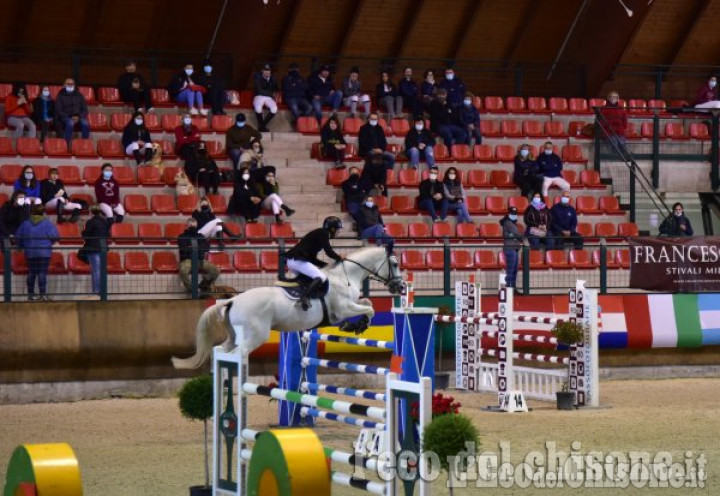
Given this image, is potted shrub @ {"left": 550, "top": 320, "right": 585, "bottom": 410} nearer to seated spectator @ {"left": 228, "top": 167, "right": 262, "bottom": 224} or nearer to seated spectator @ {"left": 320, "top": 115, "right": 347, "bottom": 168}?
seated spectator @ {"left": 228, "top": 167, "right": 262, "bottom": 224}

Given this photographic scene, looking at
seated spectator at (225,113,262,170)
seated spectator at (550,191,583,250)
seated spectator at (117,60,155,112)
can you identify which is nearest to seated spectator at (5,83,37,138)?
seated spectator at (117,60,155,112)

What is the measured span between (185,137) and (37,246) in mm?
6749

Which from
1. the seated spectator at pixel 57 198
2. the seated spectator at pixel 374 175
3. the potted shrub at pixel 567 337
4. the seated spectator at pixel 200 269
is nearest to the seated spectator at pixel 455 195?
the seated spectator at pixel 374 175

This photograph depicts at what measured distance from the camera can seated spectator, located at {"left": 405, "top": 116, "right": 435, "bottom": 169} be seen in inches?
1128

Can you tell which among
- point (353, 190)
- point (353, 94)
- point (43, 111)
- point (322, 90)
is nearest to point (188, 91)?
point (322, 90)

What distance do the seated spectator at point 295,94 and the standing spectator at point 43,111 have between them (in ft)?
17.1

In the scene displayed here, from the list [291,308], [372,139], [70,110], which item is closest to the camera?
[291,308]

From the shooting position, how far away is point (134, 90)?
28.2m

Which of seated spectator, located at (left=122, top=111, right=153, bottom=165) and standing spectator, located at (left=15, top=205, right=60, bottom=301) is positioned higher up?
seated spectator, located at (left=122, top=111, right=153, bottom=165)

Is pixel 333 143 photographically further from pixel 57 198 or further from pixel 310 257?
pixel 310 257

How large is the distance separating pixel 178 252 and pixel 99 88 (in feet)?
27.4

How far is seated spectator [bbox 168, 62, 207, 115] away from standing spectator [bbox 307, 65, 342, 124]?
8.14 feet

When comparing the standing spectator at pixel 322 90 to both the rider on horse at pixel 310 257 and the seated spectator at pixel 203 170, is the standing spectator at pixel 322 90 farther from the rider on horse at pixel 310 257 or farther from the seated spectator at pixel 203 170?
the rider on horse at pixel 310 257

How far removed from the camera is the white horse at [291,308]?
16.4m
